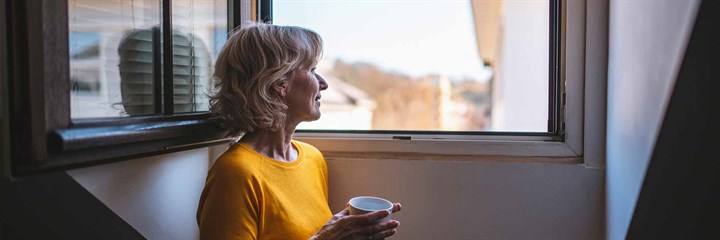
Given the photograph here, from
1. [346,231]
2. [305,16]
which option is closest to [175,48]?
[346,231]

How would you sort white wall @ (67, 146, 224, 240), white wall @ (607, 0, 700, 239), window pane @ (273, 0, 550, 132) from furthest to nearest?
window pane @ (273, 0, 550, 132)
white wall @ (67, 146, 224, 240)
white wall @ (607, 0, 700, 239)

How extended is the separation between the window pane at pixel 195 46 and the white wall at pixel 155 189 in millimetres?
145

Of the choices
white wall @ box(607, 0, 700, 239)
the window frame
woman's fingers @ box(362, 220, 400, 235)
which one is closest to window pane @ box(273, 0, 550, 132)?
white wall @ box(607, 0, 700, 239)

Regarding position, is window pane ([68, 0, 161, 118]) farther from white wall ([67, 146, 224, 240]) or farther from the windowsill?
the windowsill

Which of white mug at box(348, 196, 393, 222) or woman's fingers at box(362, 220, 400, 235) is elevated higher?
white mug at box(348, 196, 393, 222)

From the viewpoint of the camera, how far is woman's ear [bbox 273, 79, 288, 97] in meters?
1.11

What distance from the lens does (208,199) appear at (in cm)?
97

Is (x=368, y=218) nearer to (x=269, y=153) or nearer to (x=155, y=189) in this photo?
(x=269, y=153)

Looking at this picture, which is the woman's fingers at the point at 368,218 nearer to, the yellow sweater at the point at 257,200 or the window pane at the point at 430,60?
the yellow sweater at the point at 257,200

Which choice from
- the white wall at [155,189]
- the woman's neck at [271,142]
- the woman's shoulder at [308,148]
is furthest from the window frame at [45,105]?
the woman's shoulder at [308,148]

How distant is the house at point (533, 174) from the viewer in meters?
0.67

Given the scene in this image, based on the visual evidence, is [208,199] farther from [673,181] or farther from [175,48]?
[673,181]

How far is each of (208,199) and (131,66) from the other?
30cm

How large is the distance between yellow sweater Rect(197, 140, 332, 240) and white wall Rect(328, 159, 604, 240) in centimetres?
23
